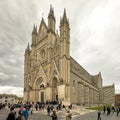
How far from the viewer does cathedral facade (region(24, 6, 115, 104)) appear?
41.6 m

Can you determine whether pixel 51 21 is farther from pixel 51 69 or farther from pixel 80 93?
pixel 80 93

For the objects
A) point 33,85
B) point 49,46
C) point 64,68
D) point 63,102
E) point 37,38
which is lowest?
point 63,102

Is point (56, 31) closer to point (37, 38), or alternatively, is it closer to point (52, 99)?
point (37, 38)

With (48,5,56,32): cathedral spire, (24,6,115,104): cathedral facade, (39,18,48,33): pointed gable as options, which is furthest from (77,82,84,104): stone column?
(39,18,48,33): pointed gable

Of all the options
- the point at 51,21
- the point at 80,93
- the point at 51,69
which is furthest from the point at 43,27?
the point at 80,93

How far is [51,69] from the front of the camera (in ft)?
148

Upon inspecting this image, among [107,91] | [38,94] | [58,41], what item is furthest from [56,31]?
[107,91]

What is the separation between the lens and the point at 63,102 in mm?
39125

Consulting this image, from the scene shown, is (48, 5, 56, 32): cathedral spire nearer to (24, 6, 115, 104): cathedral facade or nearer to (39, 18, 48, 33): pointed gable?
(24, 6, 115, 104): cathedral facade

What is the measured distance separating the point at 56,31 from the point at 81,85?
15.2m

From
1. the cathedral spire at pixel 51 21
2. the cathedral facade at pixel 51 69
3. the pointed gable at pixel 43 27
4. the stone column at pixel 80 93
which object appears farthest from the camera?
the pointed gable at pixel 43 27

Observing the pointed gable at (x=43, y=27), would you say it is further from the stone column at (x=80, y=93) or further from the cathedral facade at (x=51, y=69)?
the stone column at (x=80, y=93)

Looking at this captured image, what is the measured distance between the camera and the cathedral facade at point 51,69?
41.6m

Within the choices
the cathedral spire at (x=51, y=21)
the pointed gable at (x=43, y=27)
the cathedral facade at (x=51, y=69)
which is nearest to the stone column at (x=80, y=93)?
the cathedral facade at (x=51, y=69)
